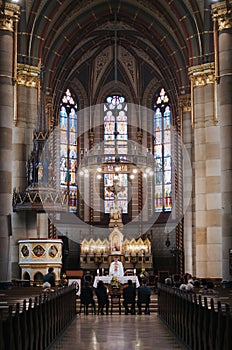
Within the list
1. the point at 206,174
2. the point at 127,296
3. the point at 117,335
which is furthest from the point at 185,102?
the point at 117,335

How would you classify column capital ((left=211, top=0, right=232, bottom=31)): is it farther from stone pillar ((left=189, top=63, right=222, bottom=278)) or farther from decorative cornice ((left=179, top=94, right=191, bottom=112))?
decorative cornice ((left=179, top=94, right=191, bottom=112))

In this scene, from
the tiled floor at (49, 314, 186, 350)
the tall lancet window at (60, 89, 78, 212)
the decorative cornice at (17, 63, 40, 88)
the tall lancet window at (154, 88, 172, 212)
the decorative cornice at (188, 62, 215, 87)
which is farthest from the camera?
the tall lancet window at (60, 89, 78, 212)

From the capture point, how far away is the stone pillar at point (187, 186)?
33.1 m

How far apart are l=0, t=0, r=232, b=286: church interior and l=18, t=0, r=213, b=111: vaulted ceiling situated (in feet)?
0.24

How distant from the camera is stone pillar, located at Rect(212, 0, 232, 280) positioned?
21.4m

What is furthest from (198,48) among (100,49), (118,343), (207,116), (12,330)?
(12,330)

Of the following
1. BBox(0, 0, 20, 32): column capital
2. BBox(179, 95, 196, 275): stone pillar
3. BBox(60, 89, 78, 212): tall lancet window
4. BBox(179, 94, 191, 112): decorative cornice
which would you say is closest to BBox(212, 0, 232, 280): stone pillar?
BBox(0, 0, 20, 32): column capital

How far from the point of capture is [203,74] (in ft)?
95.6

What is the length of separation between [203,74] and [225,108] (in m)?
7.42

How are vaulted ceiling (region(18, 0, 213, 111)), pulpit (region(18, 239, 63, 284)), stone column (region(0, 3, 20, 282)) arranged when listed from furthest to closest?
vaulted ceiling (region(18, 0, 213, 111)), pulpit (region(18, 239, 63, 284)), stone column (region(0, 3, 20, 282))

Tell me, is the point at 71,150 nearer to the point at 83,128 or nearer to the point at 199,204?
the point at 83,128

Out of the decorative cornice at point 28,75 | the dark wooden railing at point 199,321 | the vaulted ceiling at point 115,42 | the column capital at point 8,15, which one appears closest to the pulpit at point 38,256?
the column capital at point 8,15

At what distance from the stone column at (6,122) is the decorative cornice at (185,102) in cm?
1395

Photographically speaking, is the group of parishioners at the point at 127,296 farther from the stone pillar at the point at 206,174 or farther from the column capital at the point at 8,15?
the column capital at the point at 8,15
